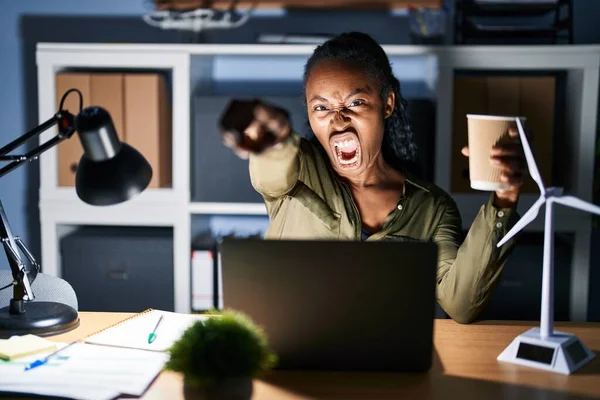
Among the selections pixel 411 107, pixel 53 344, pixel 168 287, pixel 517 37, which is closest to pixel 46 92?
pixel 168 287

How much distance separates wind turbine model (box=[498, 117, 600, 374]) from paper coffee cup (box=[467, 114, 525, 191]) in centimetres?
6

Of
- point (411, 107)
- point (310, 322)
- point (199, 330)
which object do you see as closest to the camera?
point (199, 330)

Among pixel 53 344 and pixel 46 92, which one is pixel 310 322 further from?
pixel 46 92

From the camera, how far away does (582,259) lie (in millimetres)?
2543

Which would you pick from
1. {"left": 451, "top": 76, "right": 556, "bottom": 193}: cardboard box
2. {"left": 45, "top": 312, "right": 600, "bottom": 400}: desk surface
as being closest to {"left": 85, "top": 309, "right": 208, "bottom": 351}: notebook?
{"left": 45, "top": 312, "right": 600, "bottom": 400}: desk surface

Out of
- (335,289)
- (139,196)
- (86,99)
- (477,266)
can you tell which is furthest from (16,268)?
(86,99)

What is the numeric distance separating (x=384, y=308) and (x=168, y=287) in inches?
65.1

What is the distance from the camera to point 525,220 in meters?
1.25

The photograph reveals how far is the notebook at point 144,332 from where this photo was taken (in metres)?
1.31

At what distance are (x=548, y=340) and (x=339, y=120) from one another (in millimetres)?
802

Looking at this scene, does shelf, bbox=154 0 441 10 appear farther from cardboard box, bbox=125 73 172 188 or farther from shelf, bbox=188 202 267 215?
shelf, bbox=188 202 267 215

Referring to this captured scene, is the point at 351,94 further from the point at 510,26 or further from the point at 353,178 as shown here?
the point at 510,26

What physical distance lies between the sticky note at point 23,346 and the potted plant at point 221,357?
1.21 ft

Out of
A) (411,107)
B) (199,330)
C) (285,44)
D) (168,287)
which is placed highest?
(285,44)
